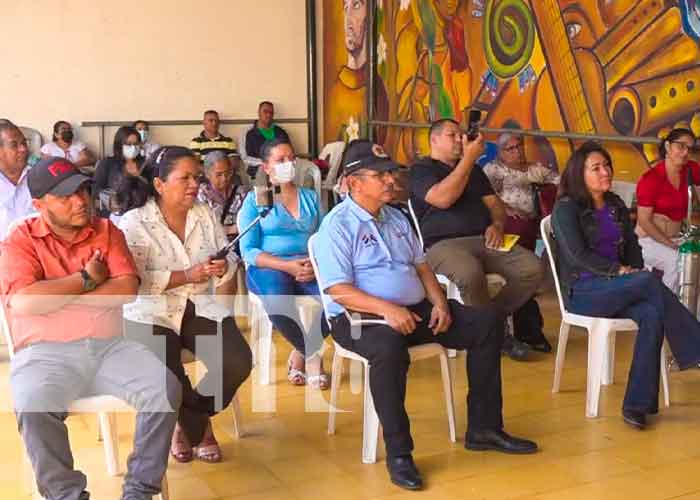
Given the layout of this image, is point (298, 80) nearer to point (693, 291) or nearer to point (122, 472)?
point (693, 291)

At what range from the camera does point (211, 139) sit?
8453 millimetres

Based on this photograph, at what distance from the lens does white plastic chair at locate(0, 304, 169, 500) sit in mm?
2600

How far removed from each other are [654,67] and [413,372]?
2276mm

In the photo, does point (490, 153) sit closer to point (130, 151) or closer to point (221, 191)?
point (221, 191)

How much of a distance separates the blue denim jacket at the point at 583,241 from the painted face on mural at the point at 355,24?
4864mm

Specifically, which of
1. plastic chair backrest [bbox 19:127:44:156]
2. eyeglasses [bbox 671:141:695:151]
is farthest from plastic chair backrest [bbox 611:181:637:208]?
plastic chair backrest [bbox 19:127:44:156]

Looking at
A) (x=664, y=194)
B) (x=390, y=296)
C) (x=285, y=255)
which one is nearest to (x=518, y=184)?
(x=664, y=194)

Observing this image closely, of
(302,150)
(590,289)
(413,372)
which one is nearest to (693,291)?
(590,289)

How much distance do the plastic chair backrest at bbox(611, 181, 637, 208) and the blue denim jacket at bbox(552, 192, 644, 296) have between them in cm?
116

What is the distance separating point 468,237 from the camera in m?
4.24

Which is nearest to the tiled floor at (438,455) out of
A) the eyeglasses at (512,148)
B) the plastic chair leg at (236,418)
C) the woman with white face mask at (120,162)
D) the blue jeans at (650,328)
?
the plastic chair leg at (236,418)

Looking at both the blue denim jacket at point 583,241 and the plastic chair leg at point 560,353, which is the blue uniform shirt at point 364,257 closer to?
the blue denim jacket at point 583,241

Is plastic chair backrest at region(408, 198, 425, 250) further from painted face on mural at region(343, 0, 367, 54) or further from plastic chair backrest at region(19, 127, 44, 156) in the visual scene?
plastic chair backrest at region(19, 127, 44, 156)

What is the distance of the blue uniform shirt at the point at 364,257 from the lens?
122 inches
